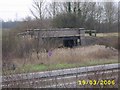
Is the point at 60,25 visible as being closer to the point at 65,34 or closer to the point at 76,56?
the point at 65,34

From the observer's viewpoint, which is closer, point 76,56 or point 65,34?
point 76,56

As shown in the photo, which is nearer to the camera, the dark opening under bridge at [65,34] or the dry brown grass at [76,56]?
the dry brown grass at [76,56]

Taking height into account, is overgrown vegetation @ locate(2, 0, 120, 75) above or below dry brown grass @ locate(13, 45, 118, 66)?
above

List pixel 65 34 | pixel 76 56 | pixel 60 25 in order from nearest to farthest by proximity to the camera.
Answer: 1. pixel 76 56
2. pixel 65 34
3. pixel 60 25

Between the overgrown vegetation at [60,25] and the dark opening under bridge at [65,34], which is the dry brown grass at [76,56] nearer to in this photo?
the overgrown vegetation at [60,25]

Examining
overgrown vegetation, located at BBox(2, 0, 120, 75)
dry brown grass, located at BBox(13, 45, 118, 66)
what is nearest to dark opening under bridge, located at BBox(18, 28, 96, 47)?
overgrown vegetation, located at BBox(2, 0, 120, 75)

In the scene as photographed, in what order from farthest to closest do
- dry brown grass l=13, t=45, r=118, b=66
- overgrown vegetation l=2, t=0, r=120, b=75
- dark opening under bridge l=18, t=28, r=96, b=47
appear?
dark opening under bridge l=18, t=28, r=96, b=47 → dry brown grass l=13, t=45, r=118, b=66 → overgrown vegetation l=2, t=0, r=120, b=75

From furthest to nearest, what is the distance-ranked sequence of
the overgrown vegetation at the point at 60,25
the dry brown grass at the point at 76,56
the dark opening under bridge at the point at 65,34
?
the dark opening under bridge at the point at 65,34 < the dry brown grass at the point at 76,56 < the overgrown vegetation at the point at 60,25

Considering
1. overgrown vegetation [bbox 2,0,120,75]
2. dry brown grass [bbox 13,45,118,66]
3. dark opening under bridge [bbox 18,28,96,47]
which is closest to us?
overgrown vegetation [bbox 2,0,120,75]

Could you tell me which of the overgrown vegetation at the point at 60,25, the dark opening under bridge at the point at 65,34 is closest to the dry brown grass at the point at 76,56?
the overgrown vegetation at the point at 60,25

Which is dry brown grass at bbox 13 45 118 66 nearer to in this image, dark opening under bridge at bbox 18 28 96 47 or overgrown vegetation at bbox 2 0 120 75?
overgrown vegetation at bbox 2 0 120 75

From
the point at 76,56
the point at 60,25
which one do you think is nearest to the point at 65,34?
the point at 60,25

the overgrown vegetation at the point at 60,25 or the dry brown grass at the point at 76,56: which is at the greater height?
the overgrown vegetation at the point at 60,25

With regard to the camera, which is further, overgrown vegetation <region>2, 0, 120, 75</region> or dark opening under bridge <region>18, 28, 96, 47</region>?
dark opening under bridge <region>18, 28, 96, 47</region>
